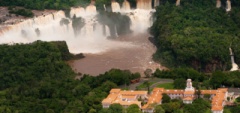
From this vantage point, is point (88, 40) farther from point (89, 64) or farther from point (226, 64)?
point (226, 64)

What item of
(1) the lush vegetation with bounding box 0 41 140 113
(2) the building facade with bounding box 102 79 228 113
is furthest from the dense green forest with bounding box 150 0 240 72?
(2) the building facade with bounding box 102 79 228 113

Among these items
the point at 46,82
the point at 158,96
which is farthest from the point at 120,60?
the point at 158,96

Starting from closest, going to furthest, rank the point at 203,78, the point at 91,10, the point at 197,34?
1. the point at 203,78
2. the point at 197,34
3. the point at 91,10

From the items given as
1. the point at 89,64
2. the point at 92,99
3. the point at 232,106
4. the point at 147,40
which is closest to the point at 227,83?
the point at 232,106

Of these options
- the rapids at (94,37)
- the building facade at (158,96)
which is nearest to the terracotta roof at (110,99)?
the building facade at (158,96)

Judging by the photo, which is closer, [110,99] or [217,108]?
[217,108]

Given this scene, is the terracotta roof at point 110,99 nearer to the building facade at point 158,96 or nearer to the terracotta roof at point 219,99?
the building facade at point 158,96

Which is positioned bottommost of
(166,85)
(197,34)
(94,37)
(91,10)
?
(94,37)

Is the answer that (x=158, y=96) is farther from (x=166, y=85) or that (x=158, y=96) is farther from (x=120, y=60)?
(x=120, y=60)
